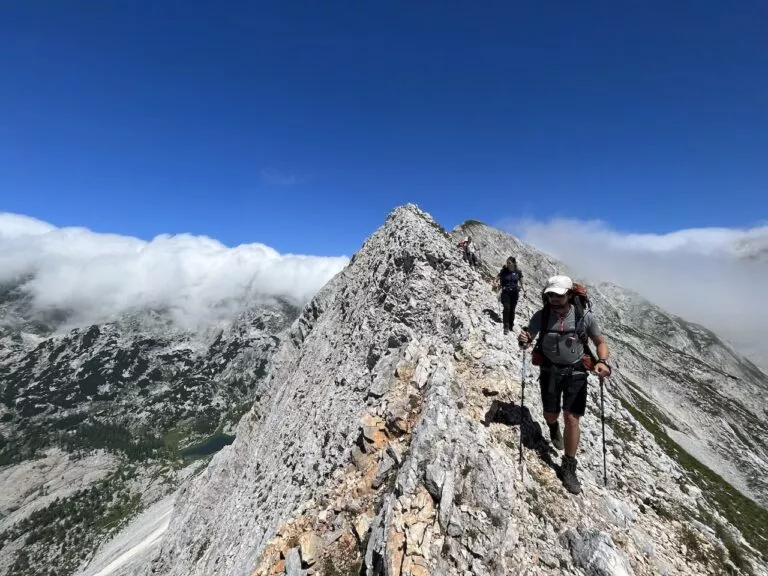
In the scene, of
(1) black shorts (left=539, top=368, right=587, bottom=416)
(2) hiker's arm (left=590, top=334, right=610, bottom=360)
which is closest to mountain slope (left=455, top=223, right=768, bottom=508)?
(1) black shorts (left=539, top=368, right=587, bottom=416)

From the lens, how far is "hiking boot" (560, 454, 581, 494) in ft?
39.6

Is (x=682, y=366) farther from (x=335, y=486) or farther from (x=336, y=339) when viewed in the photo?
(x=335, y=486)

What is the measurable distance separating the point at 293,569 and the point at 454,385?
8674 millimetres

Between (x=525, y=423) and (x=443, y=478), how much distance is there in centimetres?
380

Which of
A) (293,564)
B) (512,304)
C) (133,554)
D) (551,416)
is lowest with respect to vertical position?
(133,554)

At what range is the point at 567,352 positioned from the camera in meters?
11.4

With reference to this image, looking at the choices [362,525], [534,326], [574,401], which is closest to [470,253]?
[534,326]

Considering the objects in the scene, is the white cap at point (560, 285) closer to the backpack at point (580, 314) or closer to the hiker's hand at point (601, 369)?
the backpack at point (580, 314)

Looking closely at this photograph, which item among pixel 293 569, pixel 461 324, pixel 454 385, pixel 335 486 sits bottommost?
pixel 293 569

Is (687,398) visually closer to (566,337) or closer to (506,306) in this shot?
(506,306)

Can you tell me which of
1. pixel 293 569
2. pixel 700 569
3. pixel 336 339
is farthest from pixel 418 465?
pixel 336 339

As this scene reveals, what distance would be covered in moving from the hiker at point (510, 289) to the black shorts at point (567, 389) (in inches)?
367

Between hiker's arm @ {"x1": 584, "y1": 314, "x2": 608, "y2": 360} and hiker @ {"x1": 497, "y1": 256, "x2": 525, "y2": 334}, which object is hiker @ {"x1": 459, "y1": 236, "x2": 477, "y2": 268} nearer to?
hiker @ {"x1": 497, "y1": 256, "x2": 525, "y2": 334}

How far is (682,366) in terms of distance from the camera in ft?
462
